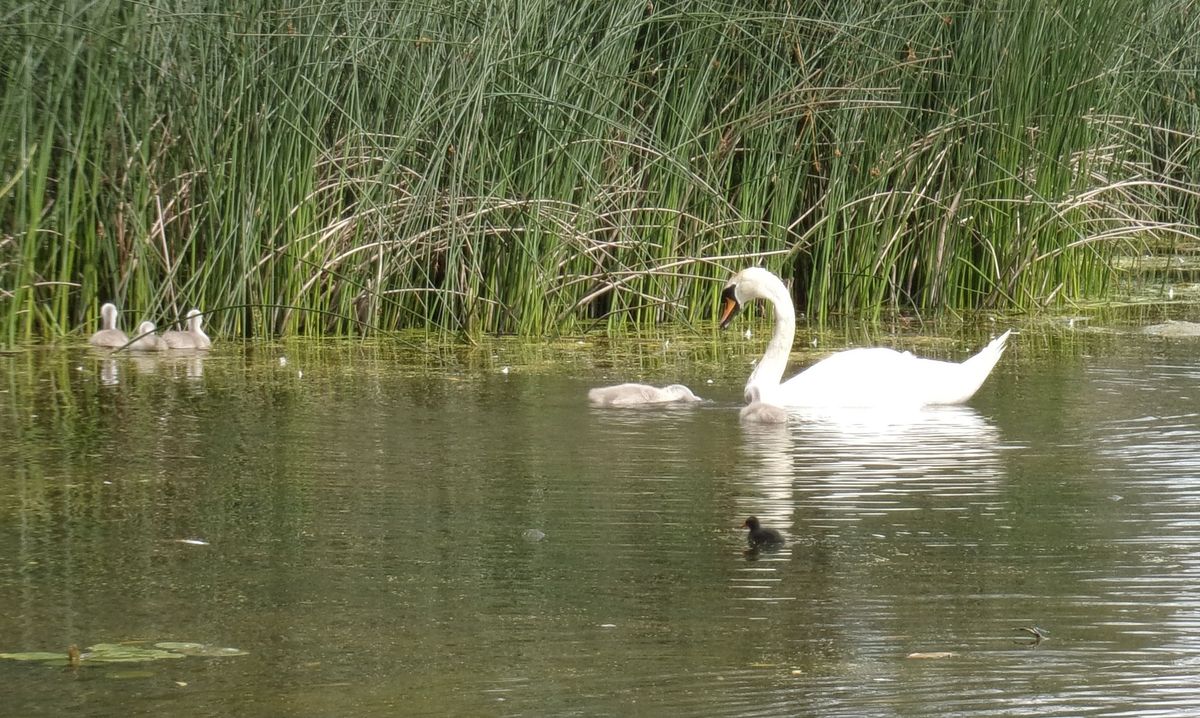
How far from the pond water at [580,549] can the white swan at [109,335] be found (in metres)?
0.46

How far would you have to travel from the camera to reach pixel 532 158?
9086 millimetres

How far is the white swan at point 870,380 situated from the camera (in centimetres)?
744

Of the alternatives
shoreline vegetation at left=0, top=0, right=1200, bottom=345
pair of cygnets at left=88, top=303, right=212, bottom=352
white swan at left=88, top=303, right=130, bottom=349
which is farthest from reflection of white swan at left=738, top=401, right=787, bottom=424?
white swan at left=88, top=303, right=130, bottom=349

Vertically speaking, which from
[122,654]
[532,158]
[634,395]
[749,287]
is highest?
[532,158]

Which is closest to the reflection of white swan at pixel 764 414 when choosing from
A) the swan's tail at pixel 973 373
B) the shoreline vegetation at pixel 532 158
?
the swan's tail at pixel 973 373

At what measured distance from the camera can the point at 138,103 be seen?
8742 mm

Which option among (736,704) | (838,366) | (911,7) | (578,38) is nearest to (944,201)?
(911,7)

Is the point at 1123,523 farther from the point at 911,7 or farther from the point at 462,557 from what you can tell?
the point at 911,7

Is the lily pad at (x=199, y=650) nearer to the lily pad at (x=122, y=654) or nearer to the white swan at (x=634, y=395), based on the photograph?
the lily pad at (x=122, y=654)

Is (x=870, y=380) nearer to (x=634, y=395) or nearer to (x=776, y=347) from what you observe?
(x=776, y=347)

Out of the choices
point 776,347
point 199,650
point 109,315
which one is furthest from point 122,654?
point 109,315

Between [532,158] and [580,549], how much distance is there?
4.59 m

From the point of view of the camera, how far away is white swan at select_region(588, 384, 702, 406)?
7.18 m

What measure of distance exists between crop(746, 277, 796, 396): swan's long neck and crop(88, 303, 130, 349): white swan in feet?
9.51
